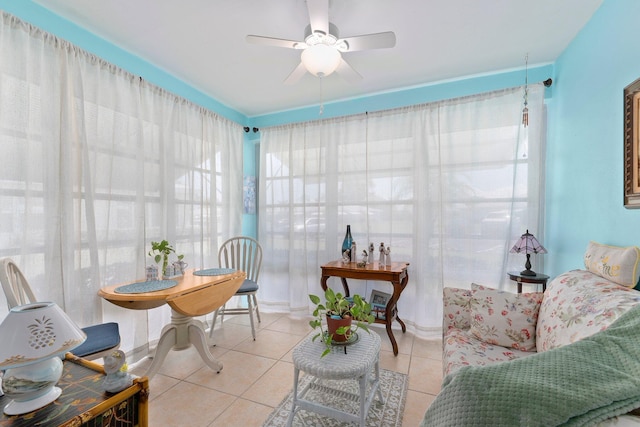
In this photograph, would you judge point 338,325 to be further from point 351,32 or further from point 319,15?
point 351,32

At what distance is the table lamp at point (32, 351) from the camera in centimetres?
85

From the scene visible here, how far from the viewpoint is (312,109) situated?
3.35 meters

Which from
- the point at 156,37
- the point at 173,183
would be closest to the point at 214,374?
the point at 173,183

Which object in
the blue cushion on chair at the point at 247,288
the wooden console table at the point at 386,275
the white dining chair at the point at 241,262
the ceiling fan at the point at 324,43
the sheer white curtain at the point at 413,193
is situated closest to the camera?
the ceiling fan at the point at 324,43

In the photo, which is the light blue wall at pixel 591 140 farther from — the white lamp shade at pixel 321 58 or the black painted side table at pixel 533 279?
the white lamp shade at pixel 321 58

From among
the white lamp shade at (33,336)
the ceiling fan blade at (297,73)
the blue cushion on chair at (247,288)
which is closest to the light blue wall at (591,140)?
the ceiling fan blade at (297,73)

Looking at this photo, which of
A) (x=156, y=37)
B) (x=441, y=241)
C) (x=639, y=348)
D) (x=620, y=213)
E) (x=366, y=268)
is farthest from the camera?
(x=441, y=241)

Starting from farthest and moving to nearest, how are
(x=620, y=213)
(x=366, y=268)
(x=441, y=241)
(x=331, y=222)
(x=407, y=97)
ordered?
(x=331, y=222) → (x=407, y=97) → (x=441, y=241) → (x=366, y=268) → (x=620, y=213)

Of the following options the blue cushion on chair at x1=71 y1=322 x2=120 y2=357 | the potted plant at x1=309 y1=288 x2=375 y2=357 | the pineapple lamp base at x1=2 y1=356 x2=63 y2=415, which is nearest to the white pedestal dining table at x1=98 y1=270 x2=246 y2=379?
the blue cushion on chair at x1=71 y1=322 x2=120 y2=357

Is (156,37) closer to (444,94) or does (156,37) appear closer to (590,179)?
(444,94)

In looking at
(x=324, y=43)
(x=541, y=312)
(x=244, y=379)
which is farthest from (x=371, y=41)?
(x=244, y=379)

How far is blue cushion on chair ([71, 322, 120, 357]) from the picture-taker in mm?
1497

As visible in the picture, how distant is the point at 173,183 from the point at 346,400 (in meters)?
2.27

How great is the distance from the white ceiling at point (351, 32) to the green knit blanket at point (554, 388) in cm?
190
